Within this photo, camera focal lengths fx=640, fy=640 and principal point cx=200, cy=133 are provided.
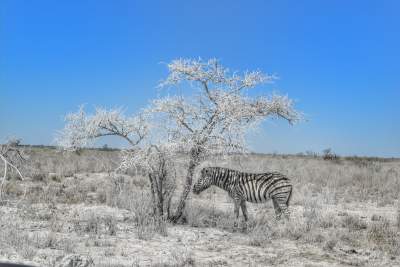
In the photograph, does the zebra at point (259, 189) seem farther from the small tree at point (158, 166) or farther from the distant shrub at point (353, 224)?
the distant shrub at point (353, 224)

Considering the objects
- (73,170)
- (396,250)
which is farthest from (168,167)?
(73,170)

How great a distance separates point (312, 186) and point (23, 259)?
556 inches

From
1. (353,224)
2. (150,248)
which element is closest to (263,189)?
(353,224)

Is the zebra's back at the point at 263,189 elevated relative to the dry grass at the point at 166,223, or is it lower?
elevated

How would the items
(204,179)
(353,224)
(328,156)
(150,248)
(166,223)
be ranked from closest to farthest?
(150,248)
(166,223)
(353,224)
(204,179)
(328,156)

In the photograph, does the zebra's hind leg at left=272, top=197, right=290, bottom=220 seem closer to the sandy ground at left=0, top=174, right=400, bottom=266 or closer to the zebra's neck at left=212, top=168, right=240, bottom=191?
the zebra's neck at left=212, top=168, right=240, bottom=191

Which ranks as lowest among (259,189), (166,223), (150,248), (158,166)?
(150,248)

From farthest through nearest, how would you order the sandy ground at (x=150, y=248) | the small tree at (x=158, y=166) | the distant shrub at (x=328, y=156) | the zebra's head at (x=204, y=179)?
the distant shrub at (x=328, y=156), the zebra's head at (x=204, y=179), the small tree at (x=158, y=166), the sandy ground at (x=150, y=248)

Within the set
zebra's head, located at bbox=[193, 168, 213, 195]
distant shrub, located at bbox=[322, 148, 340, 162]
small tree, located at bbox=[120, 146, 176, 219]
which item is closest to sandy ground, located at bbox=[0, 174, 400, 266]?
small tree, located at bbox=[120, 146, 176, 219]

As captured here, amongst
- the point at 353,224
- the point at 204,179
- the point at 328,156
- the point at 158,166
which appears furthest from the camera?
the point at 328,156

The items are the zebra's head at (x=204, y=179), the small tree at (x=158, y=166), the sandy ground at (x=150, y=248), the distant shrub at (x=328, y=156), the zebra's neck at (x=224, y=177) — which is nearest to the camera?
the sandy ground at (x=150, y=248)

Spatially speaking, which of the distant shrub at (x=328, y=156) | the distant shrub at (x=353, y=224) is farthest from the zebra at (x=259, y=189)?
the distant shrub at (x=328, y=156)

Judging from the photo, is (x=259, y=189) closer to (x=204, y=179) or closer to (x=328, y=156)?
(x=204, y=179)

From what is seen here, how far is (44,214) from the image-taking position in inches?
531
